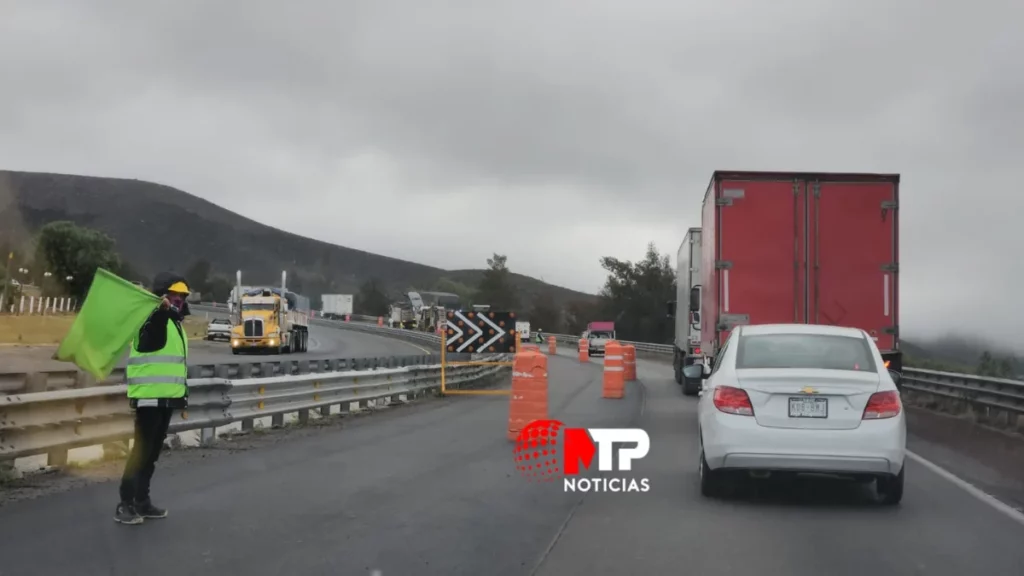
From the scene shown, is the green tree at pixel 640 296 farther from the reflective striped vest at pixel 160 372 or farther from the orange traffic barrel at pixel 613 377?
the reflective striped vest at pixel 160 372

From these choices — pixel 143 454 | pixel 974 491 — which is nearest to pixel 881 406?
pixel 974 491

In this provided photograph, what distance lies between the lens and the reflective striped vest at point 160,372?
7.93m

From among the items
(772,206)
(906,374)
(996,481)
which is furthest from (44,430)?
(906,374)

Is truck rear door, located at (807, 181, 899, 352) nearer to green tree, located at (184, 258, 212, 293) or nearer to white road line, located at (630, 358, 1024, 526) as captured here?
white road line, located at (630, 358, 1024, 526)

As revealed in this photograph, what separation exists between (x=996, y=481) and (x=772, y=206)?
255 inches

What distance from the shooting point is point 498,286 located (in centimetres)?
16862

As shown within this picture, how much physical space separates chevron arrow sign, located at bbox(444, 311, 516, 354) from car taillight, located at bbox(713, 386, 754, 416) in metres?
17.0

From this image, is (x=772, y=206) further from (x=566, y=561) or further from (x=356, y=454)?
(x=566, y=561)

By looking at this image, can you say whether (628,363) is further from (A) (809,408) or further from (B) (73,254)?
(B) (73,254)

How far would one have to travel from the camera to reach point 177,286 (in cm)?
811

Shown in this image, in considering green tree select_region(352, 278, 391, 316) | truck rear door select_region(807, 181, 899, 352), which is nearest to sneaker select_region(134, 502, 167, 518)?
truck rear door select_region(807, 181, 899, 352)

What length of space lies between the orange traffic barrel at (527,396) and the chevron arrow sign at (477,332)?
1140 centimetres

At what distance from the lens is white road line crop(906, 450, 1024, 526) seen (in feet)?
29.7

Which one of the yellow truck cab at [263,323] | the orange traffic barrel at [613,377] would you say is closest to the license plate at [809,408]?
the orange traffic barrel at [613,377]
